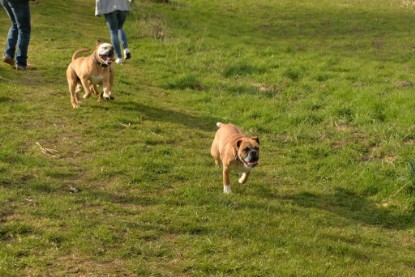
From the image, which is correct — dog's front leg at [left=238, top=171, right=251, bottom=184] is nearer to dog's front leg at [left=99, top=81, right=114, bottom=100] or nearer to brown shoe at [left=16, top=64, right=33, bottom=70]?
dog's front leg at [left=99, top=81, right=114, bottom=100]

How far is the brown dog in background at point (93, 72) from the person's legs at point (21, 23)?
2.38 m

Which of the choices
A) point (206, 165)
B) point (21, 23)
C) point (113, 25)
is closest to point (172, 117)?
point (206, 165)

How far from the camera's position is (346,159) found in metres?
8.52

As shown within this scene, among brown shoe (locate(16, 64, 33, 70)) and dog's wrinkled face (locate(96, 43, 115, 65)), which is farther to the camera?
brown shoe (locate(16, 64, 33, 70))

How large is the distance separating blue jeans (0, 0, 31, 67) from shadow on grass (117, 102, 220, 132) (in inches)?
117

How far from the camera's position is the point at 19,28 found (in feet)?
37.9

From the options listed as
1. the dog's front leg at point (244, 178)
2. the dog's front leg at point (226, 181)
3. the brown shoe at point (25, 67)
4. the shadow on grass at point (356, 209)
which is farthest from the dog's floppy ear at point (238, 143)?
the brown shoe at point (25, 67)

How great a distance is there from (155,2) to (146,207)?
20.0m

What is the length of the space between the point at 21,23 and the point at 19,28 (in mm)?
150

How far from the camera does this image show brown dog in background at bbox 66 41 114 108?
945cm

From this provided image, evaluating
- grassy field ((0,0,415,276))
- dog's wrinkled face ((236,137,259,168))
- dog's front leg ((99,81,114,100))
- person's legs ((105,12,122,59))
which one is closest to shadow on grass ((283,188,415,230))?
grassy field ((0,0,415,276))

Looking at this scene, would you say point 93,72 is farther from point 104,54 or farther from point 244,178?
point 244,178

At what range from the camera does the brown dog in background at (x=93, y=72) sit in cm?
945

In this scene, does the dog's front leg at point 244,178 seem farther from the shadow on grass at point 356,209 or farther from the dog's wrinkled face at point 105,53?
the dog's wrinkled face at point 105,53
